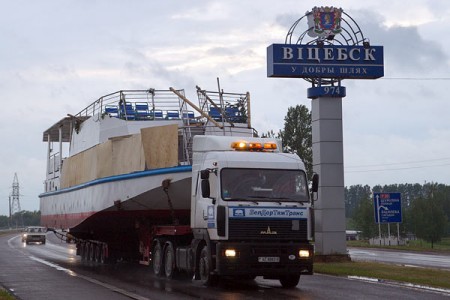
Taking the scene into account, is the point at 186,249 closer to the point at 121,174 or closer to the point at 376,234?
the point at 121,174

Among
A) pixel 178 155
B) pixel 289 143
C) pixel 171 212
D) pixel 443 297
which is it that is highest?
pixel 289 143

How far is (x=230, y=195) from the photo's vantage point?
17.5 m

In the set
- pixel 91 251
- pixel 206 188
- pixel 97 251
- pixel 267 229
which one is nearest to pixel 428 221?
pixel 91 251

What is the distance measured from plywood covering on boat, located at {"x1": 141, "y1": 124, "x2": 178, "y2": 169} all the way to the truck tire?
2284 mm

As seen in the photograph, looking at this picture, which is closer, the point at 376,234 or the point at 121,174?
the point at 121,174

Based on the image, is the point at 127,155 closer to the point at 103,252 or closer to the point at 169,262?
the point at 169,262

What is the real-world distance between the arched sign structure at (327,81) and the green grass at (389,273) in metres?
1.79

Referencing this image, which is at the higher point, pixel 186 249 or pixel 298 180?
pixel 298 180

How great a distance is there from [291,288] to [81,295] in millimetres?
4942

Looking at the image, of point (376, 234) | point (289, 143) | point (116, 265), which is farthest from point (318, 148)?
point (376, 234)

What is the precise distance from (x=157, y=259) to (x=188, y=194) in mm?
2715

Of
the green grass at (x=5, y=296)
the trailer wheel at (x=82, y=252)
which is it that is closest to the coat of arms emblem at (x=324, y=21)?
the trailer wheel at (x=82, y=252)

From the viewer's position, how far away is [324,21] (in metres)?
30.3

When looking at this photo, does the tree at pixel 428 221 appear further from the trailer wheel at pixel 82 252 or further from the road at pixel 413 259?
the trailer wheel at pixel 82 252
